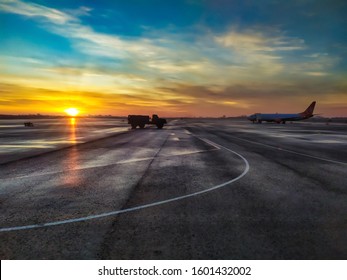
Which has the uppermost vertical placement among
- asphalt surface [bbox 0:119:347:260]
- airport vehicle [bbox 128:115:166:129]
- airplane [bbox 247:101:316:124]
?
airplane [bbox 247:101:316:124]

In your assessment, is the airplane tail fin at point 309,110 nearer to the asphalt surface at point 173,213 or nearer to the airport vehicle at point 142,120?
the airport vehicle at point 142,120

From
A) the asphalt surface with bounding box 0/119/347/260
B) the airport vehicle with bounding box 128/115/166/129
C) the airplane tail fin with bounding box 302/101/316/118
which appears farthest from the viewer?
the airplane tail fin with bounding box 302/101/316/118

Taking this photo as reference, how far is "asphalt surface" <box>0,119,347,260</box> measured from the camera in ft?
16.4

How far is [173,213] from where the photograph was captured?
6906 millimetres

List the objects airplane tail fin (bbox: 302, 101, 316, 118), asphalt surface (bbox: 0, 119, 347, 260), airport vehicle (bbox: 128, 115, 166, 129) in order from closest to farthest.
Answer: asphalt surface (bbox: 0, 119, 347, 260) → airport vehicle (bbox: 128, 115, 166, 129) → airplane tail fin (bbox: 302, 101, 316, 118)

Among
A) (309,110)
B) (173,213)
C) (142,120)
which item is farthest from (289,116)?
(173,213)

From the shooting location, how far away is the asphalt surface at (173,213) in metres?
4.99

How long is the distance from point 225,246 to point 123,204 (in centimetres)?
358

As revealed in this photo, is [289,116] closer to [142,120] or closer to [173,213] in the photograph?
[142,120]

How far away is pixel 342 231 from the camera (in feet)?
19.1

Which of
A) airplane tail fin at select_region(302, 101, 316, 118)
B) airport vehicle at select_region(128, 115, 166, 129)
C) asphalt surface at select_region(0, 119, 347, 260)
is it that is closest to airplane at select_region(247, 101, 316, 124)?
airplane tail fin at select_region(302, 101, 316, 118)

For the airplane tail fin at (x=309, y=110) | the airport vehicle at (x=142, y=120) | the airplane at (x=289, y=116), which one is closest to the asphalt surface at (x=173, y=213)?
the airport vehicle at (x=142, y=120)

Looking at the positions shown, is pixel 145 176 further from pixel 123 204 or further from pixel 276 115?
pixel 276 115

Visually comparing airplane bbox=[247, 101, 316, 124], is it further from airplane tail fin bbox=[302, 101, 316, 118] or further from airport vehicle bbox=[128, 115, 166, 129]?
airport vehicle bbox=[128, 115, 166, 129]
